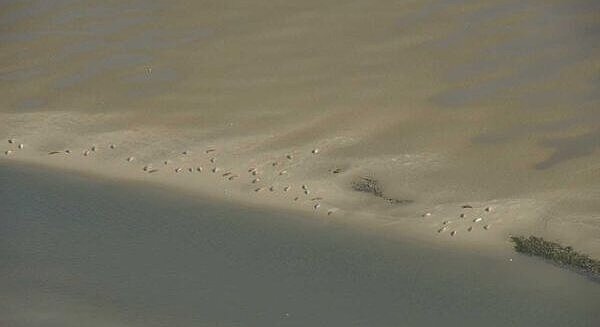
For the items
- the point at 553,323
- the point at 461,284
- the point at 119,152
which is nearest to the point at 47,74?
the point at 119,152

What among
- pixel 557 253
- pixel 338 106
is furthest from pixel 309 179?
pixel 557 253

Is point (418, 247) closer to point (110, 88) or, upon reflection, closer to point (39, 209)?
point (39, 209)

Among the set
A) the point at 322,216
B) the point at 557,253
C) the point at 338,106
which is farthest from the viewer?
the point at 338,106

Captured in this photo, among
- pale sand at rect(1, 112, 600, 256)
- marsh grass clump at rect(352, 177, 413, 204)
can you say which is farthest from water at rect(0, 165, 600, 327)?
marsh grass clump at rect(352, 177, 413, 204)

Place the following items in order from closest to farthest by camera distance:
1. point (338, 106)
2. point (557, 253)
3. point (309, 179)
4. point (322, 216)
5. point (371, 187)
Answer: point (557, 253)
point (322, 216)
point (371, 187)
point (309, 179)
point (338, 106)

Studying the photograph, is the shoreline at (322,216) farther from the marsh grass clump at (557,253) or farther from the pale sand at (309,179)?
the marsh grass clump at (557,253)

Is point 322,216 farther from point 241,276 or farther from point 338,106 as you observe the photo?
point 338,106

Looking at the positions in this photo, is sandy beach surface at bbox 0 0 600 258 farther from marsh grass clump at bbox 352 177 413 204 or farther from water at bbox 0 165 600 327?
water at bbox 0 165 600 327
